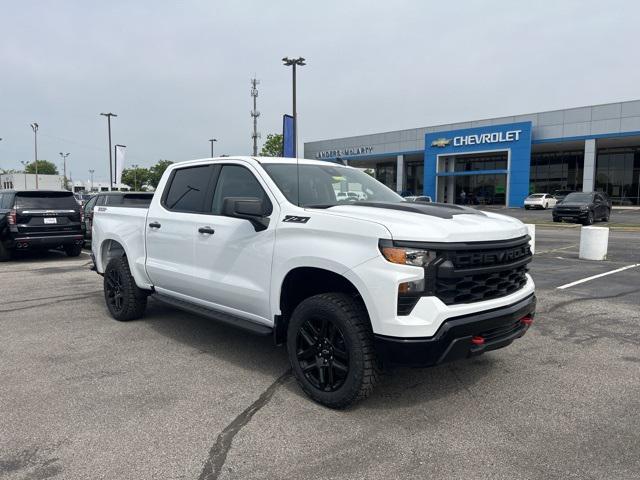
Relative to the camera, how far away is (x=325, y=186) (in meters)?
4.53

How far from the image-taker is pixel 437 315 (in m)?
3.23

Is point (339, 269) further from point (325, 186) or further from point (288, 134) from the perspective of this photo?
point (288, 134)

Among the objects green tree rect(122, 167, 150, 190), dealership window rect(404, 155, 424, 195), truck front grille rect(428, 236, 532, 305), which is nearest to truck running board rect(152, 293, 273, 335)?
truck front grille rect(428, 236, 532, 305)

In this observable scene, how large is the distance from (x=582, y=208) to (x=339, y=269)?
925 inches

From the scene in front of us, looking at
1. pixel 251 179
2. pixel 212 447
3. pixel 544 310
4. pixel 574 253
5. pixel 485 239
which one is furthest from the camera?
pixel 574 253

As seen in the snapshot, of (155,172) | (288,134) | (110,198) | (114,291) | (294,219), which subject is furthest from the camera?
(155,172)

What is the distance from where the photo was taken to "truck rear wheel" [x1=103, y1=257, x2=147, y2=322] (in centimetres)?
585

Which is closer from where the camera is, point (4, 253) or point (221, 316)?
point (221, 316)

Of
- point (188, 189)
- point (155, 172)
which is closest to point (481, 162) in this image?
point (188, 189)

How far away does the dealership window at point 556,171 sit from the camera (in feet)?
150

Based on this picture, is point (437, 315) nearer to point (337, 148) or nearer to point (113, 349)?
point (113, 349)

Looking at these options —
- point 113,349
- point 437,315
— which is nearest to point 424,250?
point 437,315

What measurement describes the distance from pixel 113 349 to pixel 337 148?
5263cm

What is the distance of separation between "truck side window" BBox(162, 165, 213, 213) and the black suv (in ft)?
24.7
